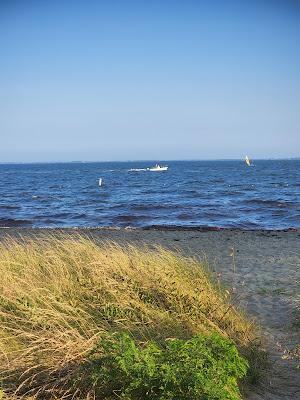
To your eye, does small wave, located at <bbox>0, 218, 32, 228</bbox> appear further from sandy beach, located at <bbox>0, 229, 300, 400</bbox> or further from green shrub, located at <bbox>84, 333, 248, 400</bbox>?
green shrub, located at <bbox>84, 333, 248, 400</bbox>

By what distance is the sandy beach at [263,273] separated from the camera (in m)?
4.84

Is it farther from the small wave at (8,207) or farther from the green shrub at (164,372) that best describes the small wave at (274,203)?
the green shrub at (164,372)

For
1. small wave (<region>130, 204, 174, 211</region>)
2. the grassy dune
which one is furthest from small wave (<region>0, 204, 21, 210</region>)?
the grassy dune

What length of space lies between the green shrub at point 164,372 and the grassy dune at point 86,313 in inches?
2.2

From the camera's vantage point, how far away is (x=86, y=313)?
15.5ft

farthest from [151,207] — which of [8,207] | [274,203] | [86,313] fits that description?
[86,313]

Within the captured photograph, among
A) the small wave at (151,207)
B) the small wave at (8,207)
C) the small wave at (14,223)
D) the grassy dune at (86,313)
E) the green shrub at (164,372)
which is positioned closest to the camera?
the green shrub at (164,372)

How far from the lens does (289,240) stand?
15.6m

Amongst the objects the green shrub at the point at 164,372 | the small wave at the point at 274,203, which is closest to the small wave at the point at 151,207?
the small wave at the point at 274,203

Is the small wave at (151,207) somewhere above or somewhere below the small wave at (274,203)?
below

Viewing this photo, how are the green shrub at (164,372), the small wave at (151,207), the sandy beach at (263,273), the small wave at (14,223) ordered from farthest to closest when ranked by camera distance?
1. the small wave at (151,207)
2. the small wave at (14,223)
3. the sandy beach at (263,273)
4. the green shrub at (164,372)

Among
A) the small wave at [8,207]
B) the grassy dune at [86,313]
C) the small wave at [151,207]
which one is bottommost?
the small wave at [8,207]

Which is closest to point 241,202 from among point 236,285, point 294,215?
point 294,215

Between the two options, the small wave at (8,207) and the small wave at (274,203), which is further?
the small wave at (8,207)
